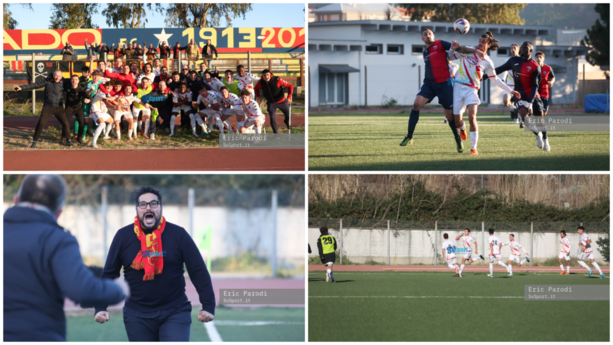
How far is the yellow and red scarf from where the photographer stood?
400 cm

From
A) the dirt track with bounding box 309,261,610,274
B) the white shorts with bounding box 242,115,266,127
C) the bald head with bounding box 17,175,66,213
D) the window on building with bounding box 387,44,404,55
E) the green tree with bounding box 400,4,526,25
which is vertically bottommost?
the dirt track with bounding box 309,261,610,274

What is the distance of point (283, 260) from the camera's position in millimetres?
12141

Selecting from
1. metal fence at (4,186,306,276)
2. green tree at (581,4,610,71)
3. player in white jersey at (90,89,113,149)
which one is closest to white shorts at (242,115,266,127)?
player in white jersey at (90,89,113,149)

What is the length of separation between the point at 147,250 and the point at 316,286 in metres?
5.35

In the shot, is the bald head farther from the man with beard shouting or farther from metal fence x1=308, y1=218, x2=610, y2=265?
metal fence x1=308, y1=218, x2=610, y2=265

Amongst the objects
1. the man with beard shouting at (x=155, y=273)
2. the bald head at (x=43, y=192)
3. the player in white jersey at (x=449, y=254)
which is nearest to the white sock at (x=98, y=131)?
the man with beard shouting at (x=155, y=273)

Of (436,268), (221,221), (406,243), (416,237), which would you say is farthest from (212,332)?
(416,237)

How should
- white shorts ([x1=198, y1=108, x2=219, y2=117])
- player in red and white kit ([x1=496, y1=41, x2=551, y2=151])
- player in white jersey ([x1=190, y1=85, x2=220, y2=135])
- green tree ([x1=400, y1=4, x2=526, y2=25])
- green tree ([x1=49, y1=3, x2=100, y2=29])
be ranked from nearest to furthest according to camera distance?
player in red and white kit ([x1=496, y1=41, x2=551, y2=151]), player in white jersey ([x1=190, y1=85, x2=220, y2=135]), white shorts ([x1=198, y1=108, x2=219, y2=117]), green tree ([x1=49, y1=3, x2=100, y2=29]), green tree ([x1=400, y1=4, x2=526, y2=25])

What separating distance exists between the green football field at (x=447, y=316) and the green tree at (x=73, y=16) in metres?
19.5

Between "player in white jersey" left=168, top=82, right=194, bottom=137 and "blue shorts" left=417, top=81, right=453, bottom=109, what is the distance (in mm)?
5418

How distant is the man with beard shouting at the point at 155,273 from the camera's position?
399 cm

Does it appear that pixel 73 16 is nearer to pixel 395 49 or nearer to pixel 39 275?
pixel 395 49

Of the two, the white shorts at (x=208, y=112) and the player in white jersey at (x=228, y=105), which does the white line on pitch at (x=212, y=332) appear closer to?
the player in white jersey at (x=228, y=105)

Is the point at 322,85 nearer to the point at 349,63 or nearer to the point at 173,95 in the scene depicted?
the point at 349,63
